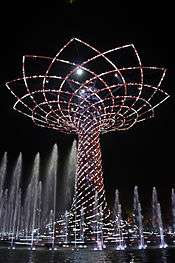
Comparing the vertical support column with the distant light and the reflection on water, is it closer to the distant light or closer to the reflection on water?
the distant light

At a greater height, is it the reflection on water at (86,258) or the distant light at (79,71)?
the distant light at (79,71)

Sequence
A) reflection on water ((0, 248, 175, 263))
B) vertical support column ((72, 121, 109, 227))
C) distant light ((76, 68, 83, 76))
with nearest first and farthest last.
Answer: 1. reflection on water ((0, 248, 175, 263))
2. distant light ((76, 68, 83, 76))
3. vertical support column ((72, 121, 109, 227))

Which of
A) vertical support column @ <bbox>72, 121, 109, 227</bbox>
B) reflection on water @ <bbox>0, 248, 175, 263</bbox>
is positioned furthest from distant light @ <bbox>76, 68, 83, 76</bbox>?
reflection on water @ <bbox>0, 248, 175, 263</bbox>

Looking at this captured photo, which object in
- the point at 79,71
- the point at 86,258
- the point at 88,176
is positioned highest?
the point at 79,71

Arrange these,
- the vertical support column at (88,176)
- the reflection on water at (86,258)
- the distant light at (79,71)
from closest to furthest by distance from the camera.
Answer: the reflection on water at (86,258), the distant light at (79,71), the vertical support column at (88,176)

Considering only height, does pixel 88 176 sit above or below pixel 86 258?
above

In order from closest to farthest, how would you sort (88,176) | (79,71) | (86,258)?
(86,258)
(79,71)
(88,176)

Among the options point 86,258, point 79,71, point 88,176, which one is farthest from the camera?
point 88,176

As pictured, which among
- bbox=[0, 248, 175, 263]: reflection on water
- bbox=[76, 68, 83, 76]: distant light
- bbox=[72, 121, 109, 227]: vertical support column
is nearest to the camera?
bbox=[0, 248, 175, 263]: reflection on water

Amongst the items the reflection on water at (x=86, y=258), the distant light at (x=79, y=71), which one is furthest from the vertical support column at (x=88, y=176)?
the reflection on water at (x=86, y=258)

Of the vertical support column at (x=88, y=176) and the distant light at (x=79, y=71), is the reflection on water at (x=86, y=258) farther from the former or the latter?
the distant light at (x=79, y=71)

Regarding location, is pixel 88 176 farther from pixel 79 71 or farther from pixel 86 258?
pixel 86 258

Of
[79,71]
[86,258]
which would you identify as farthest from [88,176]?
[86,258]

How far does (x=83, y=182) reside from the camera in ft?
117
